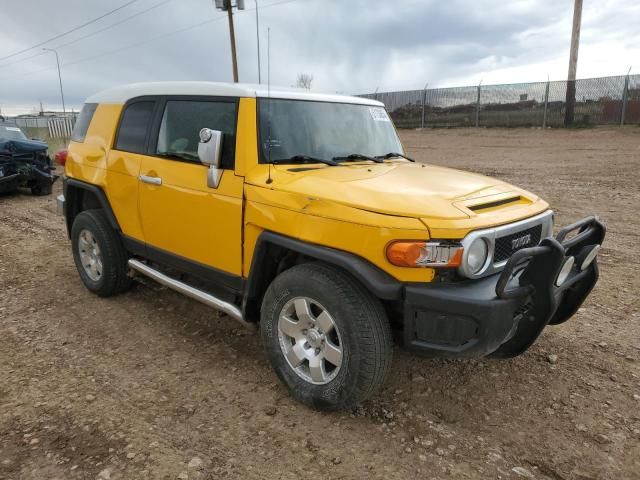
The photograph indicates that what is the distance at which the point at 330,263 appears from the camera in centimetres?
278

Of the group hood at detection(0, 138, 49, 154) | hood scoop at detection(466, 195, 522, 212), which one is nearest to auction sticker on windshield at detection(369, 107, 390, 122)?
hood scoop at detection(466, 195, 522, 212)

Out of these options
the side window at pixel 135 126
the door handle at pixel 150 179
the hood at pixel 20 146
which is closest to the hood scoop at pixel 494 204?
the door handle at pixel 150 179

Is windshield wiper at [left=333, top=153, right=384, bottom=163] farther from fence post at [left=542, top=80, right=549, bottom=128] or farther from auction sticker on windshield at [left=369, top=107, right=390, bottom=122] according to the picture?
fence post at [left=542, top=80, right=549, bottom=128]

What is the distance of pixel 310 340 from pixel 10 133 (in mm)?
10830

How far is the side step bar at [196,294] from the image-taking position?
336 cm

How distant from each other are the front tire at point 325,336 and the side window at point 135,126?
6.28 ft

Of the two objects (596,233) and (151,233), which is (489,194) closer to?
(596,233)

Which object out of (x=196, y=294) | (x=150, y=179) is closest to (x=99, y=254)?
(x=150, y=179)

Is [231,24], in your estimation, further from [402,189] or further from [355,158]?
[402,189]

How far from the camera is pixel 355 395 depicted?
280 centimetres

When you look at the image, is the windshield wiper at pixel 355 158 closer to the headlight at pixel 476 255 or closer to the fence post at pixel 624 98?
the headlight at pixel 476 255

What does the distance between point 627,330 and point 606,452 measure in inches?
67.7

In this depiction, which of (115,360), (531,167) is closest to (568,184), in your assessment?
(531,167)

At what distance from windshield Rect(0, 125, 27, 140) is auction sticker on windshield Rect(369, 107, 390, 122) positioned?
935 centimetres
